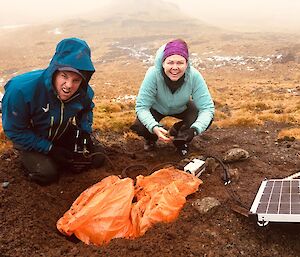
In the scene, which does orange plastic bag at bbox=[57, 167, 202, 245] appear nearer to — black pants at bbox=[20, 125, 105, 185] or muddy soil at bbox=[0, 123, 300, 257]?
muddy soil at bbox=[0, 123, 300, 257]

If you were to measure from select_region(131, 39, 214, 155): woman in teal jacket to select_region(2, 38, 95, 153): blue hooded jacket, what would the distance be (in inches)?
48.9

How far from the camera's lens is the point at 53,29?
122m

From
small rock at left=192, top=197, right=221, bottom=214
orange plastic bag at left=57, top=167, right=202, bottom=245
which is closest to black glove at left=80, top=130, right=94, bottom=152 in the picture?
orange plastic bag at left=57, top=167, right=202, bottom=245

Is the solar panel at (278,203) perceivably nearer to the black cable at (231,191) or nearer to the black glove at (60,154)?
the black cable at (231,191)

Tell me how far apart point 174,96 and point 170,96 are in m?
0.07

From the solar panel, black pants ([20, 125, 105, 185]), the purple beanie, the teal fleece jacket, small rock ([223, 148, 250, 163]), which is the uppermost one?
the purple beanie

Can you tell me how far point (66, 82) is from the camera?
4734 mm

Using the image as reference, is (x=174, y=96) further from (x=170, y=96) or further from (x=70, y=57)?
(x=70, y=57)

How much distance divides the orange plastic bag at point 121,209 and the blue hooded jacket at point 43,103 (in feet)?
3.78

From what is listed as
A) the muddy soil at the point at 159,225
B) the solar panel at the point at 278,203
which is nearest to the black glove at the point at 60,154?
the muddy soil at the point at 159,225

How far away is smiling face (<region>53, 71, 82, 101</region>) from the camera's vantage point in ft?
15.5

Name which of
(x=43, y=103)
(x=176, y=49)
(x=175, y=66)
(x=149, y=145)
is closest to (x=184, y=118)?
(x=149, y=145)

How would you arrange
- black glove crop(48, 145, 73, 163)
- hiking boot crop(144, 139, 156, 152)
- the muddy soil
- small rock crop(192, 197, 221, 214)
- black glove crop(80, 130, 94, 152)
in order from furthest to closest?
hiking boot crop(144, 139, 156, 152) → black glove crop(80, 130, 94, 152) → black glove crop(48, 145, 73, 163) → small rock crop(192, 197, 221, 214) → the muddy soil

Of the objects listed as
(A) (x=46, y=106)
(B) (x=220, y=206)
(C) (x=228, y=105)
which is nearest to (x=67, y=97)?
(A) (x=46, y=106)
